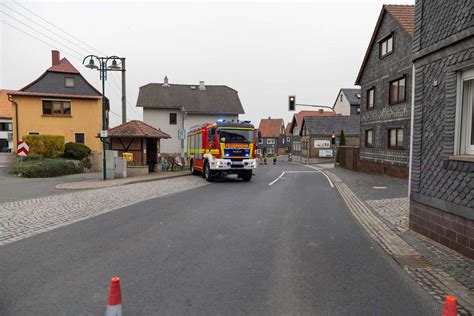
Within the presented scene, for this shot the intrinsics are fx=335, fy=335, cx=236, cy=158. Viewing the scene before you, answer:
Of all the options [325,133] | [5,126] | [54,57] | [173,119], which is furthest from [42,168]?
[325,133]

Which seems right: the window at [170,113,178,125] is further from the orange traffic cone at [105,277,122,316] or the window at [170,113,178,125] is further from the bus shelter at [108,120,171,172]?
the orange traffic cone at [105,277,122,316]

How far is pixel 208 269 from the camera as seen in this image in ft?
16.2

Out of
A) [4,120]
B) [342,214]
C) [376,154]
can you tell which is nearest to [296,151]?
[376,154]

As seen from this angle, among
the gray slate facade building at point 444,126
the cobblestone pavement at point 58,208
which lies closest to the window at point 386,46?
the gray slate facade building at point 444,126

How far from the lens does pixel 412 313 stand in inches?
144

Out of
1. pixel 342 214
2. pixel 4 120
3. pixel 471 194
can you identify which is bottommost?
pixel 342 214

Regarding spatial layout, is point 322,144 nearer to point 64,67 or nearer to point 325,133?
point 325,133

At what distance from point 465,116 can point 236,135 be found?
40.6 ft

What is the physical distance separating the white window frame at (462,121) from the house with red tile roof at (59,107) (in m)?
31.7

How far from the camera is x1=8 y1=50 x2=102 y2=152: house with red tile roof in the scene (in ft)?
→ 100

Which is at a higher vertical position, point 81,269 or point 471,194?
point 471,194

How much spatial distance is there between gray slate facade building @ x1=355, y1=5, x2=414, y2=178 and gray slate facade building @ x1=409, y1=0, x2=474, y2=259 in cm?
1394

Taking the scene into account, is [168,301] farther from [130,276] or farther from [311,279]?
[311,279]

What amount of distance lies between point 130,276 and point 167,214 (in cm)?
439
